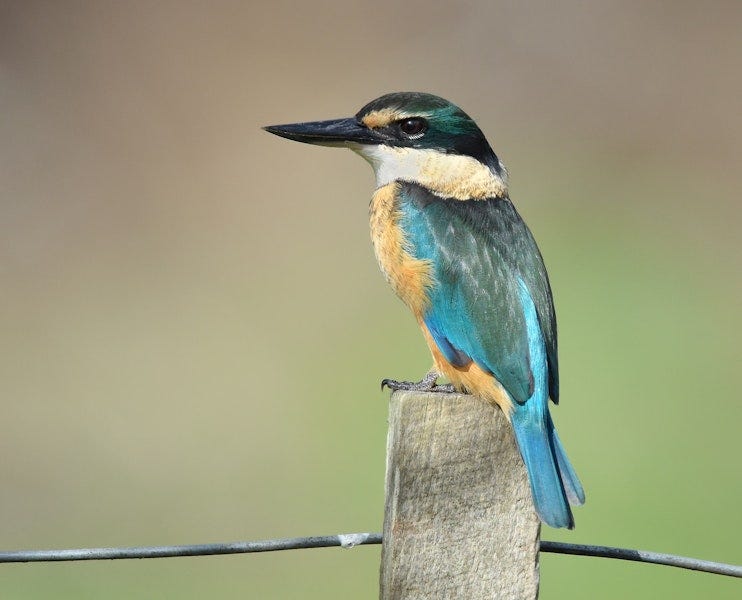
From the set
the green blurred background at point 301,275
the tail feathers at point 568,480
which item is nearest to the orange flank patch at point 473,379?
the tail feathers at point 568,480

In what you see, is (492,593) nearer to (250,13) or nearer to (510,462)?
(510,462)

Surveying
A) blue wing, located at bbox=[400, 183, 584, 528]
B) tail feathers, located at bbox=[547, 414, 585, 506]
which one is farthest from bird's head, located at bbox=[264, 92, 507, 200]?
tail feathers, located at bbox=[547, 414, 585, 506]

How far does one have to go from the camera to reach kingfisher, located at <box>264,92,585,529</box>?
2.61 meters

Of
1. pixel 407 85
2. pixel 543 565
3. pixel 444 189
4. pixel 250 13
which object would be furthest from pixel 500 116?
pixel 444 189

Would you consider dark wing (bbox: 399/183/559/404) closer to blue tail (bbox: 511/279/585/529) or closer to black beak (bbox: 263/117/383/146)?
blue tail (bbox: 511/279/585/529)

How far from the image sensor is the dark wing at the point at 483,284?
2.72 m

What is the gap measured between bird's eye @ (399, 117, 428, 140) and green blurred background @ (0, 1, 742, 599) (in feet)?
6.94

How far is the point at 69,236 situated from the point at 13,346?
1.25 metres

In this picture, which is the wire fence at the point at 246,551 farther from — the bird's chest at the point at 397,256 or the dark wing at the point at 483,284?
the bird's chest at the point at 397,256

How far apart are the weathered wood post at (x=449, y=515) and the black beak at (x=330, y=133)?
1.31 metres

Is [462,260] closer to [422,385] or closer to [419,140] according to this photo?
[422,385]

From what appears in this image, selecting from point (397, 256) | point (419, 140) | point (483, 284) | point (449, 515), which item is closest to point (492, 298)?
point (483, 284)

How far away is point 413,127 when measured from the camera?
3215 millimetres

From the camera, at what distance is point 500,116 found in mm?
8984
